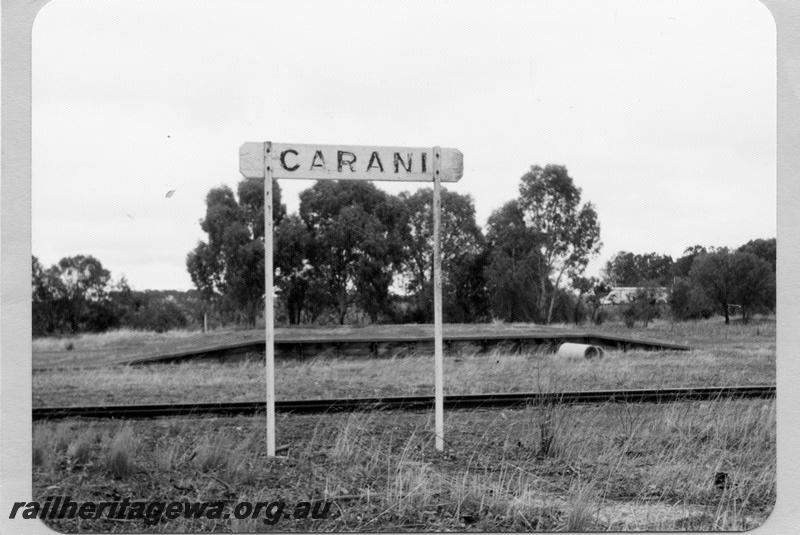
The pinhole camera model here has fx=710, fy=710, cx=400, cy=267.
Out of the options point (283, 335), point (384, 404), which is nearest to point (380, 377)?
point (384, 404)

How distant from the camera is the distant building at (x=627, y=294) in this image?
82.3 ft

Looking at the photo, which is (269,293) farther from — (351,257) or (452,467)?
Answer: (351,257)

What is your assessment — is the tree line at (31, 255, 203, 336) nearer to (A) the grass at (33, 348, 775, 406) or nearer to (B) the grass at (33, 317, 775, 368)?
(B) the grass at (33, 317, 775, 368)

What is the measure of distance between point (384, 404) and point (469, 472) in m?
3.23

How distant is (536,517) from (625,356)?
487 inches

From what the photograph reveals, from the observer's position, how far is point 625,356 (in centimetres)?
1616

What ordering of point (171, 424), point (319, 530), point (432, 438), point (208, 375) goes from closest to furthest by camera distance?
point (319, 530) < point (432, 438) < point (171, 424) < point (208, 375)

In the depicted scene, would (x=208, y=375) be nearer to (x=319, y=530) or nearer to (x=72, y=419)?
(x=72, y=419)

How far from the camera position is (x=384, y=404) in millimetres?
8734

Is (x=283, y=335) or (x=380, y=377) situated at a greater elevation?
(x=283, y=335)

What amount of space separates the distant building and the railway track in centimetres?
1595

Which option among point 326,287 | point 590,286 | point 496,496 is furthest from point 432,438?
point 590,286

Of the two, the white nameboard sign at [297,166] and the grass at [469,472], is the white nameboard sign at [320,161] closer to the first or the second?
the white nameboard sign at [297,166]

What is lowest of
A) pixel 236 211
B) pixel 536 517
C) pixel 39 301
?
pixel 536 517
